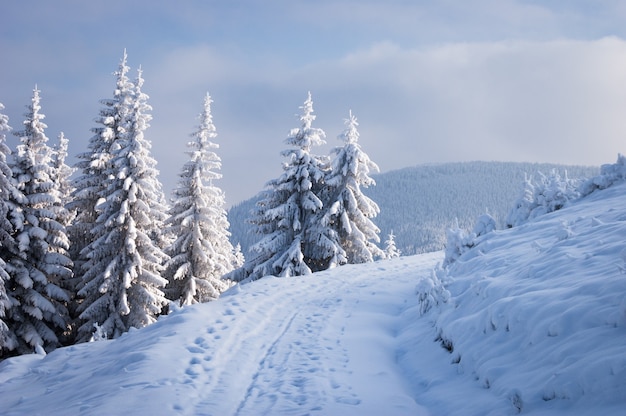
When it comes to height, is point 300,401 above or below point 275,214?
below

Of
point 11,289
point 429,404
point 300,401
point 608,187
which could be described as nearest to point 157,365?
point 300,401

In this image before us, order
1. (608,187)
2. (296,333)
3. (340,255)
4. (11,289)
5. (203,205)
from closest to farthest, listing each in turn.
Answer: (296,333) → (608,187) → (11,289) → (340,255) → (203,205)

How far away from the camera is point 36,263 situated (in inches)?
757

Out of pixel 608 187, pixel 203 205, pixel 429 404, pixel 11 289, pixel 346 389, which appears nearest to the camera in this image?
pixel 429 404

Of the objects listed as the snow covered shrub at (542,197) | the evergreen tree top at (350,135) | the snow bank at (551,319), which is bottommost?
the snow bank at (551,319)

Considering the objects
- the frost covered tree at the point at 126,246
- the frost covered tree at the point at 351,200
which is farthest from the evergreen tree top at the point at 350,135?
the frost covered tree at the point at 126,246

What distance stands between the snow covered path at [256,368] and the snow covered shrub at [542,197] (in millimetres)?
5072

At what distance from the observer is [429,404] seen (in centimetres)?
575

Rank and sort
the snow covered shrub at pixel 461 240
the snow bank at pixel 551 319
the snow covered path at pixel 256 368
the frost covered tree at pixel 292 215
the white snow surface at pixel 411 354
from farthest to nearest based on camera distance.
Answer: the frost covered tree at pixel 292 215
the snow covered shrub at pixel 461 240
the snow covered path at pixel 256 368
the white snow surface at pixel 411 354
the snow bank at pixel 551 319

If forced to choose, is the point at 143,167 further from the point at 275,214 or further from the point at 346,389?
the point at 346,389

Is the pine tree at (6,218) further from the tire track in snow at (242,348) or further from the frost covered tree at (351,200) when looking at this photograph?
the frost covered tree at (351,200)

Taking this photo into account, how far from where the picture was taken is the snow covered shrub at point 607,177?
12031 millimetres

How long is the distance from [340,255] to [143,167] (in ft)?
36.7

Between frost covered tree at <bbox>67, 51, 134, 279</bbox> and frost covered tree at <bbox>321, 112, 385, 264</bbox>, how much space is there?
460 inches
